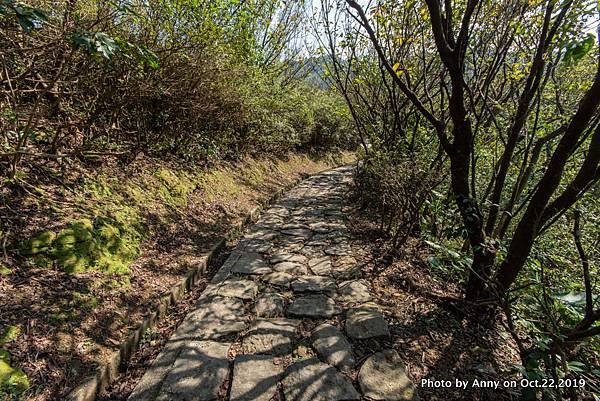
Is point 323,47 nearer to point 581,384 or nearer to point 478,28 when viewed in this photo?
point 478,28

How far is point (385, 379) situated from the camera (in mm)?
2244

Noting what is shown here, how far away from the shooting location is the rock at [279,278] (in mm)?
3635

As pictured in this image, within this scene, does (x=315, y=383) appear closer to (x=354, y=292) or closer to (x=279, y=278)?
(x=354, y=292)

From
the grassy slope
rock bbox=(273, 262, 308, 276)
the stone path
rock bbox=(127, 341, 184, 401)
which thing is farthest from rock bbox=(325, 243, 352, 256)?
rock bbox=(127, 341, 184, 401)

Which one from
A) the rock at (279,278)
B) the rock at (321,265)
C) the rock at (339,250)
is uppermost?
the rock at (279,278)

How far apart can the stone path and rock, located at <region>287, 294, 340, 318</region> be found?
0.01 meters

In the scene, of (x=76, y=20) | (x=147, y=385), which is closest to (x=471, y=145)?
(x=147, y=385)

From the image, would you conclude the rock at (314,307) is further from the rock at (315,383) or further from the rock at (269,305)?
the rock at (315,383)

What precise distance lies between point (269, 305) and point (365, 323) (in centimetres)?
99

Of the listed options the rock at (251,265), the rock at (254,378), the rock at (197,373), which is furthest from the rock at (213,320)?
the rock at (251,265)

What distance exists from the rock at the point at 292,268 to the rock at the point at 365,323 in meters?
0.99

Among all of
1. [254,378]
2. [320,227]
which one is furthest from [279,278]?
[320,227]

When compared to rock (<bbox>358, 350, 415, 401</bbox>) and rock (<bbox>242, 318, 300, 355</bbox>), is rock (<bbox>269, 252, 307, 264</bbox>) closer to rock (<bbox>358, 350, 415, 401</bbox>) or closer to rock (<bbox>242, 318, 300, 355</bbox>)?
rock (<bbox>242, 318, 300, 355</bbox>)

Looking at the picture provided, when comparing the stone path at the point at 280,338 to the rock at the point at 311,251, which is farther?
the rock at the point at 311,251
